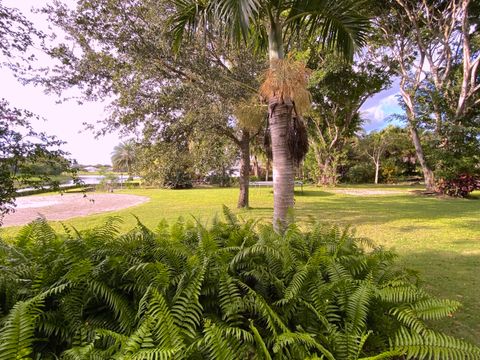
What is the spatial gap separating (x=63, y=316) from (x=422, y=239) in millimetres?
6478

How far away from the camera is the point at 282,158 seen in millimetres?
4281

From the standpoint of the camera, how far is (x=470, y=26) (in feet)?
39.0

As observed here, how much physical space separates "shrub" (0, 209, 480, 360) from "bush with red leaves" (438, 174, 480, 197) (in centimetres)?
1294

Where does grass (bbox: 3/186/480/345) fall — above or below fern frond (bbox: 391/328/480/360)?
below

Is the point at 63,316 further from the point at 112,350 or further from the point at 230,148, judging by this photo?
the point at 230,148

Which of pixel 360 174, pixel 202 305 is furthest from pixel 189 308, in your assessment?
pixel 360 174

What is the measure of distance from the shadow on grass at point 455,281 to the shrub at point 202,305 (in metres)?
0.61

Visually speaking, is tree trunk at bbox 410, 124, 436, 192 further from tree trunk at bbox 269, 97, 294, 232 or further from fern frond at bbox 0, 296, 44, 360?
fern frond at bbox 0, 296, 44, 360

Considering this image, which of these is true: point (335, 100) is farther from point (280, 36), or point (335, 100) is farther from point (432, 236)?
point (280, 36)

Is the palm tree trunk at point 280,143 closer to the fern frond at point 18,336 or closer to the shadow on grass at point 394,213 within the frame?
the fern frond at point 18,336

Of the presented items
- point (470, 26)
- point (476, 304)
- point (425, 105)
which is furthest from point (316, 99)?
point (476, 304)

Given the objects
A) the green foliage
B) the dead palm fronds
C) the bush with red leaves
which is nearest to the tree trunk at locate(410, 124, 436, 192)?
the bush with red leaves

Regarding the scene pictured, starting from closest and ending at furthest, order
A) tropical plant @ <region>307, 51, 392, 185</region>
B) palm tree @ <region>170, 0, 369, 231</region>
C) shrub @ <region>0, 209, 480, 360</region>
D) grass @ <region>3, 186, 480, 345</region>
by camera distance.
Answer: shrub @ <region>0, 209, 480, 360</region>, grass @ <region>3, 186, 480, 345</region>, palm tree @ <region>170, 0, 369, 231</region>, tropical plant @ <region>307, 51, 392, 185</region>

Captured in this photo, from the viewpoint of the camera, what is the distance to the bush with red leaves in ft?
40.9
